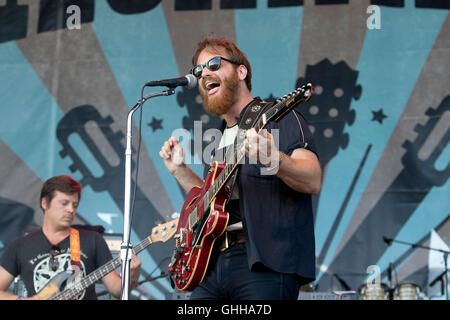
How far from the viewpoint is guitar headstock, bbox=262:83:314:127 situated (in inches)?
89.1

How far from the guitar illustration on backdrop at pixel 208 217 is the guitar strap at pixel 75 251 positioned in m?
1.41

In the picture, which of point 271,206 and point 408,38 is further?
point 408,38

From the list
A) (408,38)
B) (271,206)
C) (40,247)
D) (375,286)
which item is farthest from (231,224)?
(408,38)

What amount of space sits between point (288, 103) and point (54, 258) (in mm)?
2332

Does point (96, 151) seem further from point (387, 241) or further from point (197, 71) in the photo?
point (197, 71)

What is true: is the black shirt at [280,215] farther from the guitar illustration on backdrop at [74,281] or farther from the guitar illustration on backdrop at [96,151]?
the guitar illustration on backdrop at [96,151]

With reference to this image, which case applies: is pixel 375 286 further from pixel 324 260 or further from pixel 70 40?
pixel 70 40

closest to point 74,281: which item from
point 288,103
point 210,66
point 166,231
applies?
point 166,231

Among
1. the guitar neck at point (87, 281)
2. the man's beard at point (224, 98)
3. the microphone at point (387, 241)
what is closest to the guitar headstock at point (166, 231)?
the guitar neck at point (87, 281)

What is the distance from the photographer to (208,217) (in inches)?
93.2

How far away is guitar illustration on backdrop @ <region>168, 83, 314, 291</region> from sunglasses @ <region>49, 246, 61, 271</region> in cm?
149

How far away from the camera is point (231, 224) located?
94.1 inches

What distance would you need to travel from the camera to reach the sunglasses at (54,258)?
386 centimetres

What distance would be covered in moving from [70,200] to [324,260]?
2.30 metres
